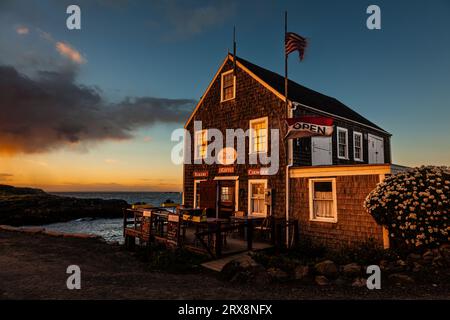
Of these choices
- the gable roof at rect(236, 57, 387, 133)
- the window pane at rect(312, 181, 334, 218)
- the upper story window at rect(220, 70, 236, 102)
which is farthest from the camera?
the upper story window at rect(220, 70, 236, 102)

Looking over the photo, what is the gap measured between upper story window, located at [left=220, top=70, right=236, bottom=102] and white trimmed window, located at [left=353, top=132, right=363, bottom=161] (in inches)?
314

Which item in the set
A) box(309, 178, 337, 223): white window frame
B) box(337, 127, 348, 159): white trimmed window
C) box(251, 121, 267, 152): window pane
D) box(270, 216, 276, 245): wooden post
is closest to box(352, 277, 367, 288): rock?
box(309, 178, 337, 223): white window frame

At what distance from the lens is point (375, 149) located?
760 inches

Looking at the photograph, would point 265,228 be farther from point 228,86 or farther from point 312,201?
point 228,86

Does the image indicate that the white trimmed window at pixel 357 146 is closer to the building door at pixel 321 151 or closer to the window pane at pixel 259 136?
the building door at pixel 321 151

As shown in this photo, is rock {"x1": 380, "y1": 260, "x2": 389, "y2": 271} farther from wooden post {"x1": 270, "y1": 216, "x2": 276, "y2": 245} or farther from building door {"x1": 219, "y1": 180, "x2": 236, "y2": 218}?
building door {"x1": 219, "y1": 180, "x2": 236, "y2": 218}

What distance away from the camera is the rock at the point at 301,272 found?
7.90m

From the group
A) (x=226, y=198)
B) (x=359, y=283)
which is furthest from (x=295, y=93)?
(x=359, y=283)

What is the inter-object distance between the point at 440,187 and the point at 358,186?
8.60 feet

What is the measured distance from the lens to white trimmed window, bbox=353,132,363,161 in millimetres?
17234

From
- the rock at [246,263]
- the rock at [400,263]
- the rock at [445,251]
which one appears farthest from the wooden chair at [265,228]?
the rock at [445,251]
